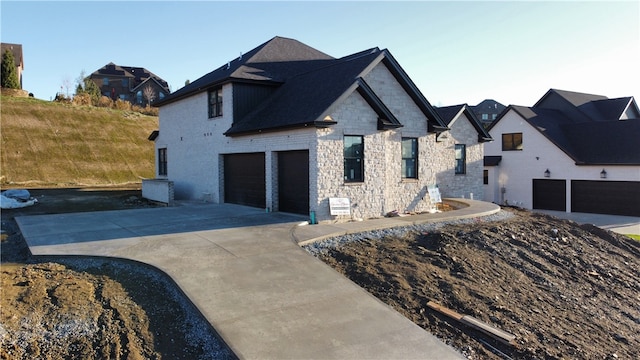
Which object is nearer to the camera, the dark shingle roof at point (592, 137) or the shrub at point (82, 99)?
the dark shingle roof at point (592, 137)

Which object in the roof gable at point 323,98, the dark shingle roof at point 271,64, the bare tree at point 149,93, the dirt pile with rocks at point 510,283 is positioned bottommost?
the dirt pile with rocks at point 510,283

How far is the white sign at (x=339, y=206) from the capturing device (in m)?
12.9

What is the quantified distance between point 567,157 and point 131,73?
74662 mm

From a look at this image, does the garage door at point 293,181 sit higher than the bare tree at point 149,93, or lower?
lower

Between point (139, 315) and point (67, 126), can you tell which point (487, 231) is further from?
point (67, 126)

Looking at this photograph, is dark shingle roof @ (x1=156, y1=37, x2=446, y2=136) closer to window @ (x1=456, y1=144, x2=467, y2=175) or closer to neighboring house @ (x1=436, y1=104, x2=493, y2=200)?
neighboring house @ (x1=436, y1=104, x2=493, y2=200)

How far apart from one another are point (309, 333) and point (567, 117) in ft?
105

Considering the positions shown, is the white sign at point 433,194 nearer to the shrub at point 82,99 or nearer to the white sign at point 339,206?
the white sign at point 339,206

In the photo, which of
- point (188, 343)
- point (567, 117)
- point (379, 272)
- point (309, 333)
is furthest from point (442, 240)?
point (567, 117)

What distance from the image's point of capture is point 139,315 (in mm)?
6301

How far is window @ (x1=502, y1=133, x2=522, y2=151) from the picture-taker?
92.9 ft

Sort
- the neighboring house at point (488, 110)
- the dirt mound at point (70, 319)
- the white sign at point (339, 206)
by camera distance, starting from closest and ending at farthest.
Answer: the dirt mound at point (70, 319) < the white sign at point (339, 206) < the neighboring house at point (488, 110)

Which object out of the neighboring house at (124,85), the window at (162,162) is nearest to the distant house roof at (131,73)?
the neighboring house at (124,85)

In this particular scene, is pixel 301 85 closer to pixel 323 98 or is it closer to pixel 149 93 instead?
pixel 323 98
